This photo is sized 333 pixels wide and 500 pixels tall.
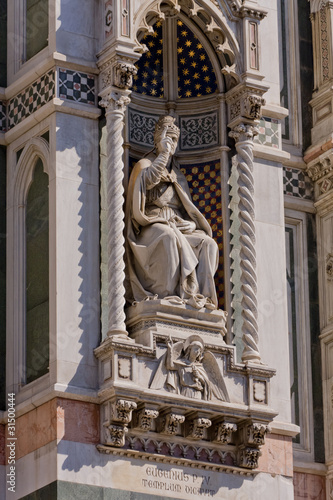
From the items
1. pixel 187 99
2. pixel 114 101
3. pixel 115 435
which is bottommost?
pixel 115 435

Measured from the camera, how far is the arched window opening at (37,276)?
66.6ft

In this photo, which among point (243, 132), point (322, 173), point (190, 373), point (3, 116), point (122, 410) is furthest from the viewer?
point (322, 173)

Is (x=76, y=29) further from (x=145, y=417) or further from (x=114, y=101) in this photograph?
(x=145, y=417)

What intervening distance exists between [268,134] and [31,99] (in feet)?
9.23

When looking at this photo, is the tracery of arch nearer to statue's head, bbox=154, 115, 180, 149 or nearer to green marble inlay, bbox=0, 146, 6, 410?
statue's head, bbox=154, 115, 180, 149

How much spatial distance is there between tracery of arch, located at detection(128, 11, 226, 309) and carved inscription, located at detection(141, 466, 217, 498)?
2.93 metres

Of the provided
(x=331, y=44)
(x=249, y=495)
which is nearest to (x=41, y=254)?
(x=249, y=495)

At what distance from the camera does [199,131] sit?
22188mm

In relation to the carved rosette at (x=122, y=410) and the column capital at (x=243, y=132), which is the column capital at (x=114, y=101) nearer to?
the column capital at (x=243, y=132)

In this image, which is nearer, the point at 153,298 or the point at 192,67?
the point at 153,298

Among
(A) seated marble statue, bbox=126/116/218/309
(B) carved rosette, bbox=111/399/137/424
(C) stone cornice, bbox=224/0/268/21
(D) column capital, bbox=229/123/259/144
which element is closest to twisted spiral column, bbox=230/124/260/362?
(D) column capital, bbox=229/123/259/144

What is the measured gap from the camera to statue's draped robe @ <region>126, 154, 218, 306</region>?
2062 cm

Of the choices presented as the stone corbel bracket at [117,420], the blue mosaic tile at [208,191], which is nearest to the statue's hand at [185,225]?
the blue mosaic tile at [208,191]

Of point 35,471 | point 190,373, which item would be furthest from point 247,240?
point 35,471
